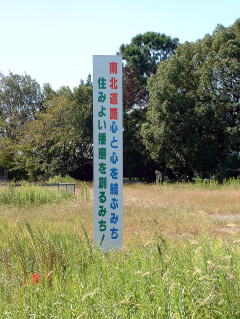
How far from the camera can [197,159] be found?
87.8 ft

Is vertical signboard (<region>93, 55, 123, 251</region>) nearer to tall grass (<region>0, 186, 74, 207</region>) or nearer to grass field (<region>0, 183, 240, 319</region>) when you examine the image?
grass field (<region>0, 183, 240, 319</region>)

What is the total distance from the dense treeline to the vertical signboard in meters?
19.4

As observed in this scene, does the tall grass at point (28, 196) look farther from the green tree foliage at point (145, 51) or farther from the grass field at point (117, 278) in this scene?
the green tree foliage at point (145, 51)

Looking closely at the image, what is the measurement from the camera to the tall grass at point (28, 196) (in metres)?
13.8

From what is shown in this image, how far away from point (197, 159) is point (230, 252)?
2324 centimetres

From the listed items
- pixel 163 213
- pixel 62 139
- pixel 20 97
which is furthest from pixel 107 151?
pixel 20 97

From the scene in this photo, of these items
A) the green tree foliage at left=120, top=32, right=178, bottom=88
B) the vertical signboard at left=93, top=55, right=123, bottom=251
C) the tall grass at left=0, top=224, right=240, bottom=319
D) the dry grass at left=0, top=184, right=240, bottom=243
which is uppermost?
the green tree foliage at left=120, top=32, right=178, bottom=88

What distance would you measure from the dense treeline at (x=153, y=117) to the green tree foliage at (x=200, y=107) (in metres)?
0.06

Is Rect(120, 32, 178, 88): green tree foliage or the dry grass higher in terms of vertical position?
Rect(120, 32, 178, 88): green tree foliage

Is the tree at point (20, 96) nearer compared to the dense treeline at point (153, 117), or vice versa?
the dense treeline at point (153, 117)

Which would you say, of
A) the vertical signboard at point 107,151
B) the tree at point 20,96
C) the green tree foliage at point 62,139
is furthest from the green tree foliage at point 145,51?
the vertical signboard at point 107,151

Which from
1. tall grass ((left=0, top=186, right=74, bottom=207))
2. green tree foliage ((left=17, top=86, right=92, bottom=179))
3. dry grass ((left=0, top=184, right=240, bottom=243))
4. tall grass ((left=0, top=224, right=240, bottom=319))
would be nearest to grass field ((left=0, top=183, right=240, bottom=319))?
tall grass ((left=0, top=224, right=240, bottom=319))

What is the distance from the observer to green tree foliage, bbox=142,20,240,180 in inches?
1019

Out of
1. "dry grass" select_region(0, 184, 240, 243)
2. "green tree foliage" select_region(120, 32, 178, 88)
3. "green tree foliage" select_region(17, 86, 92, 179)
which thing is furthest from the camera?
"green tree foliage" select_region(120, 32, 178, 88)
